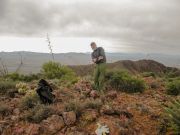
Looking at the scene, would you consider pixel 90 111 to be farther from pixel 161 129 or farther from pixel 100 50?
pixel 100 50

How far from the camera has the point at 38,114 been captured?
30.4ft

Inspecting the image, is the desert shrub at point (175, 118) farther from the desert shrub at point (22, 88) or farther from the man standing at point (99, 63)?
the desert shrub at point (22, 88)

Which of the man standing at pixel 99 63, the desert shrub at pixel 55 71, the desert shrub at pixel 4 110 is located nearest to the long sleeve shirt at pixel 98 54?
the man standing at pixel 99 63

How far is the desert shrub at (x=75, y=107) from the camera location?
30.7 feet

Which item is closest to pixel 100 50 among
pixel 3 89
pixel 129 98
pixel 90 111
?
pixel 129 98

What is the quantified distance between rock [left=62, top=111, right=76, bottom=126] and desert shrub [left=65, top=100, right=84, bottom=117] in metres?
0.19

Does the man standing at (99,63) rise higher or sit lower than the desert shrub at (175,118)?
higher

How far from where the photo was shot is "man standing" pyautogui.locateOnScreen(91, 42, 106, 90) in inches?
460

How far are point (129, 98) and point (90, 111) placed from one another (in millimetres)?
2329

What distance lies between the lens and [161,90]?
14.2 meters

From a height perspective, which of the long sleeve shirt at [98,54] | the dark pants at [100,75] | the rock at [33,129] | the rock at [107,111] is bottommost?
the rock at [33,129]

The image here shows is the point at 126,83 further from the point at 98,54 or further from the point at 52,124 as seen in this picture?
the point at 52,124

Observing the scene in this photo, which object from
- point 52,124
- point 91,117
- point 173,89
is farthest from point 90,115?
point 173,89

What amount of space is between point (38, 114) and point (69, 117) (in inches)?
32.6
